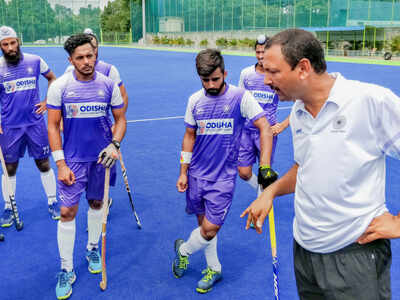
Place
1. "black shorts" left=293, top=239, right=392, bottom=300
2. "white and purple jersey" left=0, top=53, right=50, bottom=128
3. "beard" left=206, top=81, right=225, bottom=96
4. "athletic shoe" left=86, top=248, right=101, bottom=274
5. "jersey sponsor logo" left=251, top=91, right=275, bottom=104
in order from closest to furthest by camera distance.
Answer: "black shorts" left=293, top=239, right=392, bottom=300 → "beard" left=206, top=81, right=225, bottom=96 → "athletic shoe" left=86, top=248, right=101, bottom=274 → "white and purple jersey" left=0, top=53, right=50, bottom=128 → "jersey sponsor logo" left=251, top=91, right=275, bottom=104

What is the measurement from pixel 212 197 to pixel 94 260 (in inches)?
64.4

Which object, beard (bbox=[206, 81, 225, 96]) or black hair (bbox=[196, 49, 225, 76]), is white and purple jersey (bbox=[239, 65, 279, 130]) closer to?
beard (bbox=[206, 81, 225, 96])

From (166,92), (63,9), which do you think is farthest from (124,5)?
(166,92)

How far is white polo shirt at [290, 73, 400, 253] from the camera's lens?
2.04 m

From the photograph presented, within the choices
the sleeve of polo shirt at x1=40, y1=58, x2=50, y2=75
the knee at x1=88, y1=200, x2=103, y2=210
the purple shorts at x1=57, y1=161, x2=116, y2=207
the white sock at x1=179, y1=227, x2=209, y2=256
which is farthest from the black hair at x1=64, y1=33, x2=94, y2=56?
the white sock at x1=179, y1=227, x2=209, y2=256

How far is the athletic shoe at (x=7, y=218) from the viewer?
5758mm

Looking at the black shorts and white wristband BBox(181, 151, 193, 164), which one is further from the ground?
white wristband BBox(181, 151, 193, 164)

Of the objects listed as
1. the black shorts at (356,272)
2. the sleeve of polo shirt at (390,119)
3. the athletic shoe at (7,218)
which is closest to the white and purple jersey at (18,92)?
the athletic shoe at (7,218)

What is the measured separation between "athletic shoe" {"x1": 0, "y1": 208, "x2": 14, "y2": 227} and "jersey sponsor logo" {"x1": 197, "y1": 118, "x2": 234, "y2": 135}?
3.34 m

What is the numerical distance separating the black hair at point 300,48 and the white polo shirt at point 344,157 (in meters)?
0.15

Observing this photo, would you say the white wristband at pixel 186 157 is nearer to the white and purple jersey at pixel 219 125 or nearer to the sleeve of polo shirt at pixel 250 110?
the white and purple jersey at pixel 219 125

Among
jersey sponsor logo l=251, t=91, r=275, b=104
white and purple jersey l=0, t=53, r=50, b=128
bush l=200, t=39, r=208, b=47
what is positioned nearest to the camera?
white and purple jersey l=0, t=53, r=50, b=128

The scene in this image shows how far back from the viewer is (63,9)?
7619 centimetres

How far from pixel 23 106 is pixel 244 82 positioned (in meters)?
3.15
